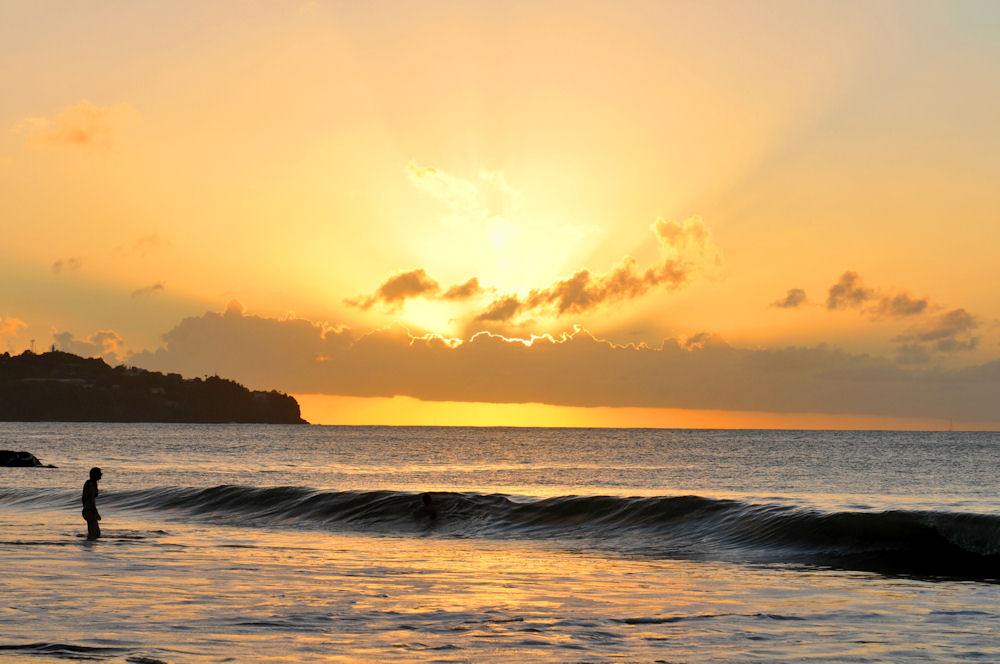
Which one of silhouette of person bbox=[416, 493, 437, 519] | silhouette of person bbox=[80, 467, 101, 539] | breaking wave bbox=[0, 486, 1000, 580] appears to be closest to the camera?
breaking wave bbox=[0, 486, 1000, 580]

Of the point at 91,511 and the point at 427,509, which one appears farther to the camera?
the point at 427,509

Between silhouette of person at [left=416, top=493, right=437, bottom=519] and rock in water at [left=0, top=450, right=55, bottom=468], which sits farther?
rock in water at [left=0, top=450, right=55, bottom=468]

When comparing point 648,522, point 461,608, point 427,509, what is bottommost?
point 427,509

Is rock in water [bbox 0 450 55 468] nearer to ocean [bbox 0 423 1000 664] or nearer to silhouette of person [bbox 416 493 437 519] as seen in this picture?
ocean [bbox 0 423 1000 664]

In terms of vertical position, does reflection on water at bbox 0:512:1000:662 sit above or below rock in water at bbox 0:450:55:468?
above

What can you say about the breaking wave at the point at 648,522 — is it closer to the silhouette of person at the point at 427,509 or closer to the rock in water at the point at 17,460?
the silhouette of person at the point at 427,509

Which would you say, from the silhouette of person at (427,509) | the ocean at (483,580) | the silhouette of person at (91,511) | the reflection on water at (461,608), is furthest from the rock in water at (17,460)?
the reflection on water at (461,608)

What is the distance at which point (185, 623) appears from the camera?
13.2 metres

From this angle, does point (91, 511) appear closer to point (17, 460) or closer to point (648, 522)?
point (648, 522)

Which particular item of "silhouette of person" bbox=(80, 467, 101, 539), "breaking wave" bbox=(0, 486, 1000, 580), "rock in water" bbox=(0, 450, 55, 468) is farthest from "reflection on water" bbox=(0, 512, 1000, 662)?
"rock in water" bbox=(0, 450, 55, 468)

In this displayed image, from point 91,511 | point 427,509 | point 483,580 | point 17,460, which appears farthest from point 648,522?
point 17,460

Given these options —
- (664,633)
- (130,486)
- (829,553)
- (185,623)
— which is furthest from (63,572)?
(130,486)

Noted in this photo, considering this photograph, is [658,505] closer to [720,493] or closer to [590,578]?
[590,578]

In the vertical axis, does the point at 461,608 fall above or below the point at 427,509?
above
